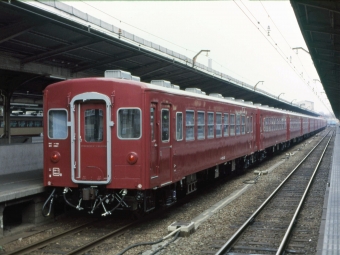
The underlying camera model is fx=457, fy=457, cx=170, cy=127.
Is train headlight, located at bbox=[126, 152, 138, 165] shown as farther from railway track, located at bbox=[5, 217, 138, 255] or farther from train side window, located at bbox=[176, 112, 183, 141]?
train side window, located at bbox=[176, 112, 183, 141]

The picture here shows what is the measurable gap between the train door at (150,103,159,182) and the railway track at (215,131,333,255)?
200 centimetres

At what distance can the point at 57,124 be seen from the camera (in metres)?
9.51

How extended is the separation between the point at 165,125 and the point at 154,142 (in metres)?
0.75

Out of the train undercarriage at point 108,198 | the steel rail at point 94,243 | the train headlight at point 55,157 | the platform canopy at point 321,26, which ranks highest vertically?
the platform canopy at point 321,26

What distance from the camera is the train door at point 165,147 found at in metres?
9.59

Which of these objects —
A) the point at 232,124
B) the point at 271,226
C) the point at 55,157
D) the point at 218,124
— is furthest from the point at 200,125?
the point at 55,157

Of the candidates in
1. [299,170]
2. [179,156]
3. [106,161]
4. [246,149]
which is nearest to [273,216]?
[179,156]

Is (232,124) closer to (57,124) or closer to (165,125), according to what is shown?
(165,125)

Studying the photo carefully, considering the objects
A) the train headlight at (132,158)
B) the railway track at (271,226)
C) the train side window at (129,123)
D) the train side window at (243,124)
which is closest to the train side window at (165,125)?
the train side window at (129,123)

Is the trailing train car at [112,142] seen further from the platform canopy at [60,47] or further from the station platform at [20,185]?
the platform canopy at [60,47]

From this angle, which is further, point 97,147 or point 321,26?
point 321,26

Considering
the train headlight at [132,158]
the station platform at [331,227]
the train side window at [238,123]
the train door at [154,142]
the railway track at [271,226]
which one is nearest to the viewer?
the station platform at [331,227]

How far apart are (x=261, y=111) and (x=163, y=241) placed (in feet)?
46.6

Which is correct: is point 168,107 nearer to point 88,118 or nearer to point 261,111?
point 88,118
